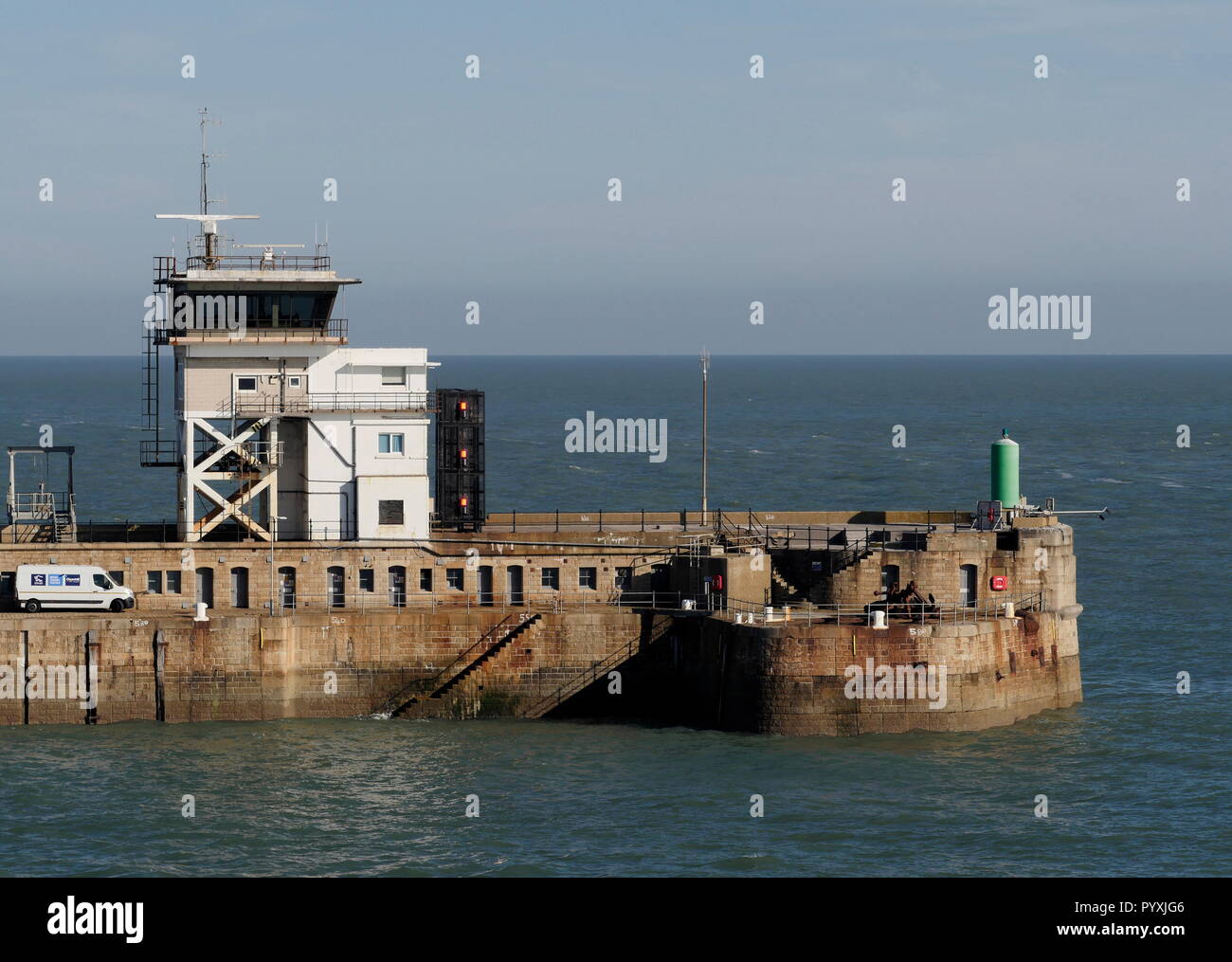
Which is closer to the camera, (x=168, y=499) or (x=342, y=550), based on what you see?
A: (x=342, y=550)

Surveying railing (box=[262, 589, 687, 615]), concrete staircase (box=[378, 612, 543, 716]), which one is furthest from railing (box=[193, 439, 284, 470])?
concrete staircase (box=[378, 612, 543, 716])

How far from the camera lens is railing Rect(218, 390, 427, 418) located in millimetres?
67812

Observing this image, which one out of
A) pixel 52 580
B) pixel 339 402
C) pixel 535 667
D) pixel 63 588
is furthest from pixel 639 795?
pixel 52 580

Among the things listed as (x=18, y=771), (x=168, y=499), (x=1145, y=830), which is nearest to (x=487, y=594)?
(x=18, y=771)

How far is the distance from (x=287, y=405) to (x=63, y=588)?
10.0 meters

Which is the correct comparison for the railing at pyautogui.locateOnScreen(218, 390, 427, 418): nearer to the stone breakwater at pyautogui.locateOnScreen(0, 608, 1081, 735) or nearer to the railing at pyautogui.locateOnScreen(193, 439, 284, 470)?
the railing at pyautogui.locateOnScreen(193, 439, 284, 470)

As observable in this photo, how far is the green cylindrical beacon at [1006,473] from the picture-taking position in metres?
68.9

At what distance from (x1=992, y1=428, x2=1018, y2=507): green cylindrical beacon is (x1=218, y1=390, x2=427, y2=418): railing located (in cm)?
2044

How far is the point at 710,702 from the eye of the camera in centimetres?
6266

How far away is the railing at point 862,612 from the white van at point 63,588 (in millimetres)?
20619

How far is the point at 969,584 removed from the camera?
65750 millimetres
